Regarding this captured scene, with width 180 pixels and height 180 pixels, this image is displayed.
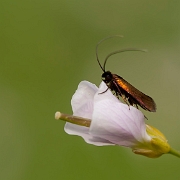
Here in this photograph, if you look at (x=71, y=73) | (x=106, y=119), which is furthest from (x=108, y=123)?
(x=71, y=73)

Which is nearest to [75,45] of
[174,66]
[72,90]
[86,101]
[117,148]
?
[72,90]

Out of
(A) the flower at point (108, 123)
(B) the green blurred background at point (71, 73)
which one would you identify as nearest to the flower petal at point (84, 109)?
(A) the flower at point (108, 123)

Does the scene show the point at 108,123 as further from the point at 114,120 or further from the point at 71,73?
the point at 71,73

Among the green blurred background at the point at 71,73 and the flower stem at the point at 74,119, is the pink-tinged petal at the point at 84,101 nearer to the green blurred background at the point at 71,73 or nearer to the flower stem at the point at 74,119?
the flower stem at the point at 74,119

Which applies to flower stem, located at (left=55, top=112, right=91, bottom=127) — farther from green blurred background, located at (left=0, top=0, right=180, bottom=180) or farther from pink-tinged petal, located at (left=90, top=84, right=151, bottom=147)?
green blurred background, located at (left=0, top=0, right=180, bottom=180)

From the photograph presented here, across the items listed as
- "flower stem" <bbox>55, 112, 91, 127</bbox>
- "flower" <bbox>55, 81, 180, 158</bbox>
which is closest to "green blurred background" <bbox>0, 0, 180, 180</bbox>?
"flower" <bbox>55, 81, 180, 158</bbox>

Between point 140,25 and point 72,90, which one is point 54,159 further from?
point 140,25

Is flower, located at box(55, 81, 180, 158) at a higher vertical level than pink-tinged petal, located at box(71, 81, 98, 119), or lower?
lower

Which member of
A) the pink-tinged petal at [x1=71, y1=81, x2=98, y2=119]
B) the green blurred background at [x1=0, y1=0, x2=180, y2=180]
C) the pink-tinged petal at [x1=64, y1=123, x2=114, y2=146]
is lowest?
the pink-tinged petal at [x1=64, y1=123, x2=114, y2=146]
